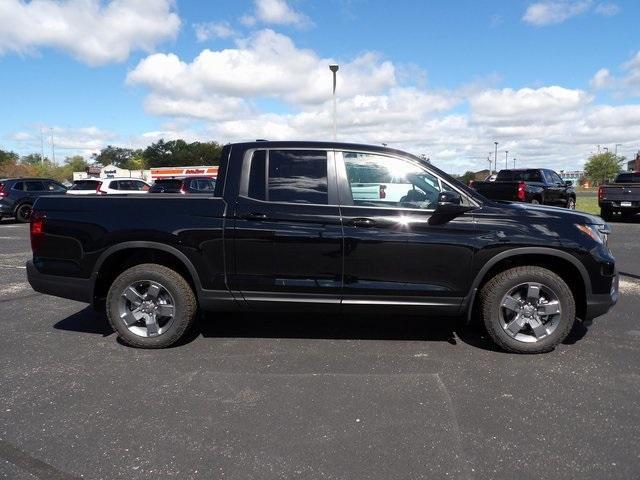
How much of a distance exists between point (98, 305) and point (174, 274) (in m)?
0.89

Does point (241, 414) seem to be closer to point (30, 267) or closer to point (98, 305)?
point (98, 305)

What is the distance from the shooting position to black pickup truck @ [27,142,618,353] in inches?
166

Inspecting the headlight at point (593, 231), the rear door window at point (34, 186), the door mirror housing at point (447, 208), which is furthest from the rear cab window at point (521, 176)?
the rear door window at point (34, 186)

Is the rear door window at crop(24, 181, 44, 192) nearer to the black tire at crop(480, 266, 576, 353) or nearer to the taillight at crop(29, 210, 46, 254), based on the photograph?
the taillight at crop(29, 210, 46, 254)

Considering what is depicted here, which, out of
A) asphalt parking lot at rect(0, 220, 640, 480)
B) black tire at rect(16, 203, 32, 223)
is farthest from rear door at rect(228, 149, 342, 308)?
black tire at rect(16, 203, 32, 223)

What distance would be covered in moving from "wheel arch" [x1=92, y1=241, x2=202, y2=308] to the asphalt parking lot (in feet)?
1.82

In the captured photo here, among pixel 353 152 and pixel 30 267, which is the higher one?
pixel 353 152

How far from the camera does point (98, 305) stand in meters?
4.74

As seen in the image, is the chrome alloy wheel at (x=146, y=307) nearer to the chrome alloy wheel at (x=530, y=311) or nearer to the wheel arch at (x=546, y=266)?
the wheel arch at (x=546, y=266)

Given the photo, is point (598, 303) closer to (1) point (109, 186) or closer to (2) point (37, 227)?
(2) point (37, 227)

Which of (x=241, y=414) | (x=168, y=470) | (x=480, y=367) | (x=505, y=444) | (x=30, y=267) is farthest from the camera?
(x=30, y=267)

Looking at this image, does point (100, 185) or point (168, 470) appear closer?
point (168, 470)

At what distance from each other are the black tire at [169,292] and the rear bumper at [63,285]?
0.22 metres

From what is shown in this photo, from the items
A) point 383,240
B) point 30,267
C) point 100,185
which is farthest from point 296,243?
point 100,185
